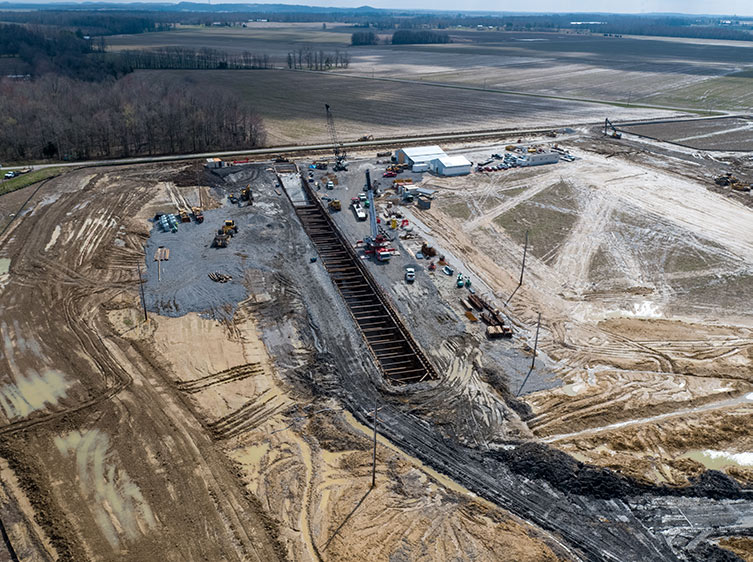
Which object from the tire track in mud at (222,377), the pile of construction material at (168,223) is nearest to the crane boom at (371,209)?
the pile of construction material at (168,223)

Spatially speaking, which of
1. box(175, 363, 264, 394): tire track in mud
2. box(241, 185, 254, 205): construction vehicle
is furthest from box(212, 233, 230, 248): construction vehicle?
box(175, 363, 264, 394): tire track in mud

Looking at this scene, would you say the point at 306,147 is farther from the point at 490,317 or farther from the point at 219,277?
the point at 490,317

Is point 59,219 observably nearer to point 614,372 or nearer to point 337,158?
point 337,158

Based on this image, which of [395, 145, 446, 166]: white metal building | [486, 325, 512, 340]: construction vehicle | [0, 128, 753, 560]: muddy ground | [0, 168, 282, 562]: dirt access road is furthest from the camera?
[395, 145, 446, 166]: white metal building

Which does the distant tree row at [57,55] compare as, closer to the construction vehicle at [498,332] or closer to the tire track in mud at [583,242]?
the tire track in mud at [583,242]

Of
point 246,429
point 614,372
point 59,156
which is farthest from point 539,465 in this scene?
point 59,156

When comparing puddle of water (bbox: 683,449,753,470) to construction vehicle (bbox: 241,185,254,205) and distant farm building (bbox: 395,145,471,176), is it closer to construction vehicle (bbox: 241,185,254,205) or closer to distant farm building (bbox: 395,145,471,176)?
construction vehicle (bbox: 241,185,254,205)
